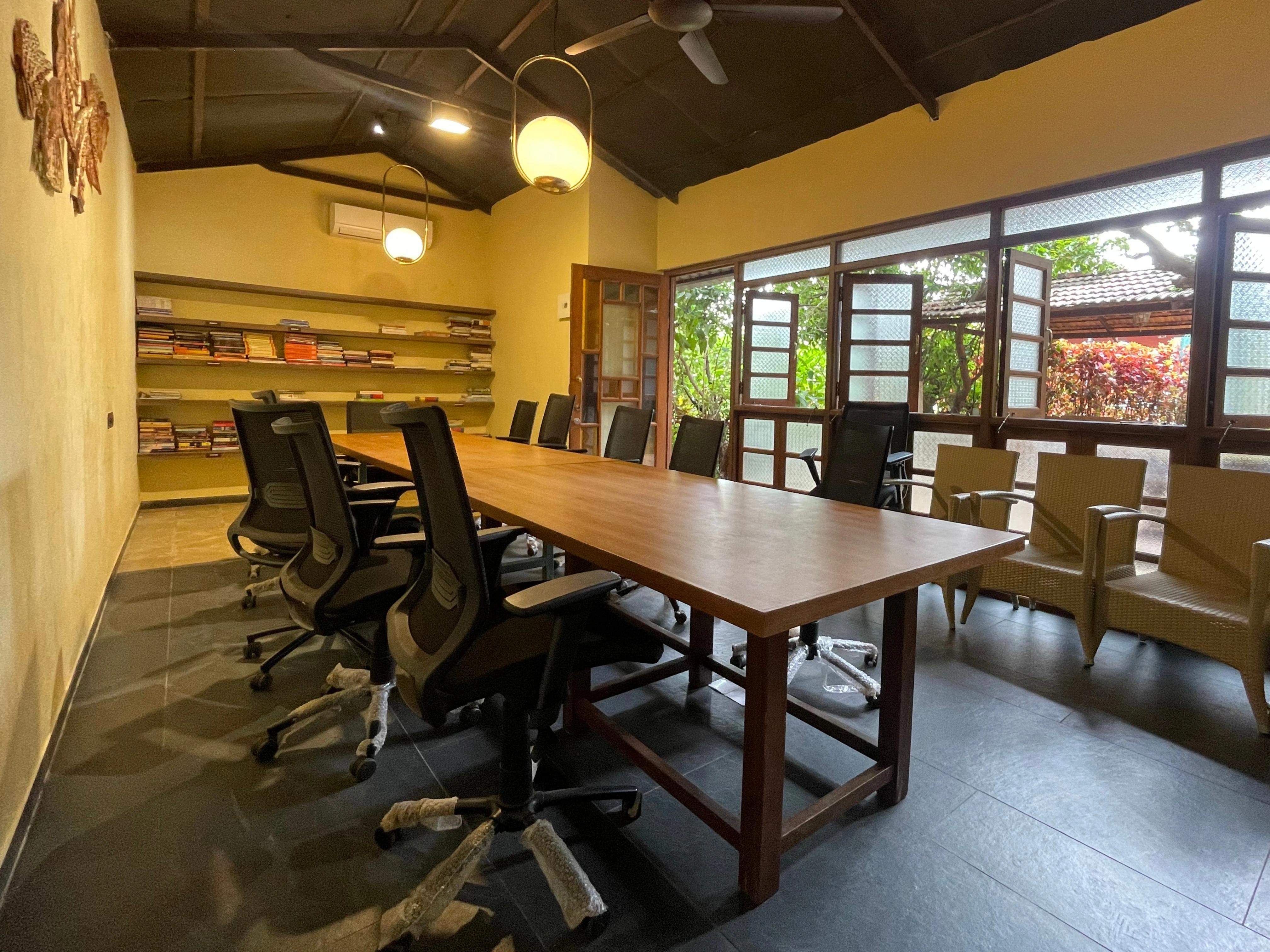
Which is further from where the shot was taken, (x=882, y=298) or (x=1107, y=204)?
(x=882, y=298)

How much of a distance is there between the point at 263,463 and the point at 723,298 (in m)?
7.16

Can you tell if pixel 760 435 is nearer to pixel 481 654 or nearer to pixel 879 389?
pixel 879 389

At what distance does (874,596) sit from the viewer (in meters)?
1.27

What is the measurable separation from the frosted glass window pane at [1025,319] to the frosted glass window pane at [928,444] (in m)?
0.69

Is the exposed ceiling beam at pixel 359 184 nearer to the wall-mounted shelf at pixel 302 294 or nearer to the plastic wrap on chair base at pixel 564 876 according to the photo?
the wall-mounted shelf at pixel 302 294

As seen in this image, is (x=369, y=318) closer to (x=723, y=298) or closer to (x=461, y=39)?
(x=461, y=39)

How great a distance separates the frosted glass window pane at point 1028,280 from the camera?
3734mm

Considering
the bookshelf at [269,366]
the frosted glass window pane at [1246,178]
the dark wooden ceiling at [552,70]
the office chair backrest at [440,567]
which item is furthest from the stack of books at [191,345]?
the frosted glass window pane at [1246,178]

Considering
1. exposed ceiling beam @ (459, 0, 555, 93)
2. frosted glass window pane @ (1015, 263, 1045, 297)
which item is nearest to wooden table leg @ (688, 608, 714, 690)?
frosted glass window pane @ (1015, 263, 1045, 297)

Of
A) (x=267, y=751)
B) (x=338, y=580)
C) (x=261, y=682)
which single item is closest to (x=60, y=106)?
(x=338, y=580)

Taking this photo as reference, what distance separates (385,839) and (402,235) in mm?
5318

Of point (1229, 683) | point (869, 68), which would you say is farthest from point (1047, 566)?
point (869, 68)

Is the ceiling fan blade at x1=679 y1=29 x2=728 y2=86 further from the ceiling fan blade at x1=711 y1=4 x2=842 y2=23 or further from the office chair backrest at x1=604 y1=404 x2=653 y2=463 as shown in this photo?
the office chair backrest at x1=604 y1=404 x2=653 y2=463

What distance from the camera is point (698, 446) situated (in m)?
3.32
